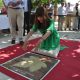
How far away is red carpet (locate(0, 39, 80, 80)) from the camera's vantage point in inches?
157

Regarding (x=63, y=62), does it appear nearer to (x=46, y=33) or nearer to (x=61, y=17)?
(x=46, y=33)

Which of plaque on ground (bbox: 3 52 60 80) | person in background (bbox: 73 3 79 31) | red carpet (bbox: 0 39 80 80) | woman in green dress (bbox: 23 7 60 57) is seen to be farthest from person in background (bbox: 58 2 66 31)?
plaque on ground (bbox: 3 52 60 80)

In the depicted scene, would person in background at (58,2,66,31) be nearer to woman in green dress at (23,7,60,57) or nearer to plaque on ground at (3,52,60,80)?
woman in green dress at (23,7,60,57)

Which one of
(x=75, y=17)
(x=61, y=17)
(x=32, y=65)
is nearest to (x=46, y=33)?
(x=32, y=65)

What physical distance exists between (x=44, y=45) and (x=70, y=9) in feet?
20.8

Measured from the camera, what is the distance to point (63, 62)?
4.80m

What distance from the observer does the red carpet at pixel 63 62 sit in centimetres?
398

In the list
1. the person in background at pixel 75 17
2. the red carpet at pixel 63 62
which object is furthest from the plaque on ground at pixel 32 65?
the person in background at pixel 75 17

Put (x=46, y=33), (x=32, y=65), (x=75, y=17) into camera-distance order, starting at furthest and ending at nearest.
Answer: (x=75, y=17) < (x=46, y=33) < (x=32, y=65)

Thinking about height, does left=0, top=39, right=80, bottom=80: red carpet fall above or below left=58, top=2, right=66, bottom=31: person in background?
below

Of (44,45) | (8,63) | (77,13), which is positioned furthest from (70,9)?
(8,63)

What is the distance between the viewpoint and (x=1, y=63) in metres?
4.62

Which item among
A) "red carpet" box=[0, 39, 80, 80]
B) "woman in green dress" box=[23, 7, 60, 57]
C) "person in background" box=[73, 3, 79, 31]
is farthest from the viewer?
"person in background" box=[73, 3, 79, 31]

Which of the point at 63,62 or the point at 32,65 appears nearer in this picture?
the point at 32,65
